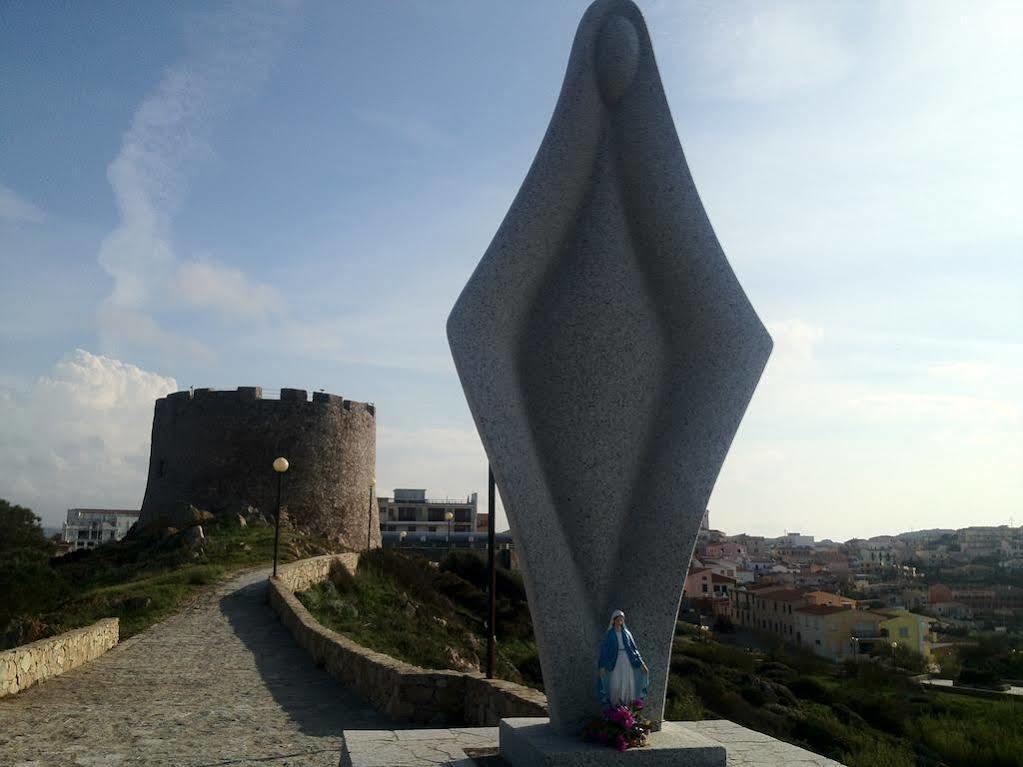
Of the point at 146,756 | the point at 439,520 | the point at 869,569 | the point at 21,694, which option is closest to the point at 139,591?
the point at 21,694

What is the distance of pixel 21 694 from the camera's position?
8828 millimetres

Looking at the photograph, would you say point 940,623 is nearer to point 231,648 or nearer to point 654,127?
point 231,648

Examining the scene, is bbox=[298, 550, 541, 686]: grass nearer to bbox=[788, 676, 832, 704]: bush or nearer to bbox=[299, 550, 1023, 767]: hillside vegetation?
bbox=[299, 550, 1023, 767]: hillside vegetation

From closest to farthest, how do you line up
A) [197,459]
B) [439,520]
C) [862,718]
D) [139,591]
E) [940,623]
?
1. [139,591]
2. [862,718]
3. [197,459]
4. [940,623]
5. [439,520]

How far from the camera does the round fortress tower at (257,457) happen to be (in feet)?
101

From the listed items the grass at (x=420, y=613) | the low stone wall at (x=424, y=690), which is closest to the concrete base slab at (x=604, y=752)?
the low stone wall at (x=424, y=690)

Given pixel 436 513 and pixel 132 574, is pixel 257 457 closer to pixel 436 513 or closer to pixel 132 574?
pixel 132 574

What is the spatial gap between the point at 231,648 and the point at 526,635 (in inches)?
461

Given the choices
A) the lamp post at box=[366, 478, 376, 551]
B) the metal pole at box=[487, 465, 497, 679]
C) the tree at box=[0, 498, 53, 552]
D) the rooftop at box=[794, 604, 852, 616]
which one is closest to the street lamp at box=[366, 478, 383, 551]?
the lamp post at box=[366, 478, 376, 551]

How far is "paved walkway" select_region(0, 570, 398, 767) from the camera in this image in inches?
263

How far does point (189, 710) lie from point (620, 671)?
5.29 meters

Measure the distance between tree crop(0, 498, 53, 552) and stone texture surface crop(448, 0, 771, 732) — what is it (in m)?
37.1

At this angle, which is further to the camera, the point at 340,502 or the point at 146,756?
the point at 340,502

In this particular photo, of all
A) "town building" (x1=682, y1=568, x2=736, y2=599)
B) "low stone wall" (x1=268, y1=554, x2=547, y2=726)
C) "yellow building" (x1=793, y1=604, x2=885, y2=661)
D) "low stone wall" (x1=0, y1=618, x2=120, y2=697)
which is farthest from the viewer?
"town building" (x1=682, y1=568, x2=736, y2=599)
